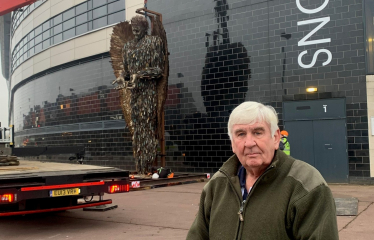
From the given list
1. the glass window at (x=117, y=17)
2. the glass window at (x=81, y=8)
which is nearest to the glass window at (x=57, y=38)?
the glass window at (x=81, y=8)

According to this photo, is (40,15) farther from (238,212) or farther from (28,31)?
(238,212)

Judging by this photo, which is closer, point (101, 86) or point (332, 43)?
point (332, 43)

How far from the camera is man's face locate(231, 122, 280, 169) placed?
218 cm

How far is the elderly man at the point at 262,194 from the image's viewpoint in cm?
195

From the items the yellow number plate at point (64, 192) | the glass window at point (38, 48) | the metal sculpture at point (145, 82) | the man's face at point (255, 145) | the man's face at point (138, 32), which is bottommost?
the yellow number plate at point (64, 192)

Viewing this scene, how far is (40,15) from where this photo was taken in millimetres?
23281

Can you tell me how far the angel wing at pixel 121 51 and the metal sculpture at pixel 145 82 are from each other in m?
0.26

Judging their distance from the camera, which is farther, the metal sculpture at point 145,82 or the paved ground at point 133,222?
the metal sculpture at point 145,82

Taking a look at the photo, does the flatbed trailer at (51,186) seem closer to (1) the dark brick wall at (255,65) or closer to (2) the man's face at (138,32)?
(2) the man's face at (138,32)

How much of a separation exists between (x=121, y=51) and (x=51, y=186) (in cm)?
787

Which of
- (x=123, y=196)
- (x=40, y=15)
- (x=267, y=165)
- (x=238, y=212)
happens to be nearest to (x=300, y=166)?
(x=267, y=165)

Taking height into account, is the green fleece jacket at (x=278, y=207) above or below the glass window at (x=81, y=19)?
below

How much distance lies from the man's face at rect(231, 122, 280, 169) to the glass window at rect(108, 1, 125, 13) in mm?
16000

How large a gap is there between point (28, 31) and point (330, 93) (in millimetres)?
18818
